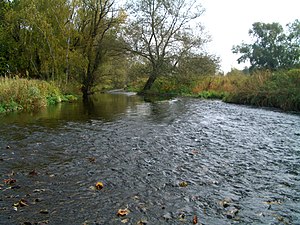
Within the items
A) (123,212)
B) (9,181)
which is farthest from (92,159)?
(123,212)

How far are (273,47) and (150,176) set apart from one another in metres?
44.2

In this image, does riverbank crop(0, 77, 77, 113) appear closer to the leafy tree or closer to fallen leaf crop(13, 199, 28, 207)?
fallen leaf crop(13, 199, 28, 207)

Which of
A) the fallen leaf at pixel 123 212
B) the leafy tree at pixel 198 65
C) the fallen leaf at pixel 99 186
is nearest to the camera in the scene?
the fallen leaf at pixel 123 212

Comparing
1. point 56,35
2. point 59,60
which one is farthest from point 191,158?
point 56,35

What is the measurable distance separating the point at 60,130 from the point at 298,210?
27.3 ft

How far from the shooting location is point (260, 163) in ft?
19.9

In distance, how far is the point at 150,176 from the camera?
5.30m

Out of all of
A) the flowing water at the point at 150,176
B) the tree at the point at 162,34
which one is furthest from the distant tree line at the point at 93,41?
the flowing water at the point at 150,176

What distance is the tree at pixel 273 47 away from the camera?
4128 cm

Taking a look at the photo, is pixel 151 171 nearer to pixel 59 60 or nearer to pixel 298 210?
pixel 298 210

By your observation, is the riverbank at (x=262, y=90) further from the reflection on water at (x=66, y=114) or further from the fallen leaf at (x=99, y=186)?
the fallen leaf at (x=99, y=186)

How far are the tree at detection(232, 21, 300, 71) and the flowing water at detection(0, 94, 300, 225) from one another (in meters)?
37.5

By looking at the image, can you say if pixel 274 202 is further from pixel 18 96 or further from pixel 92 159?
pixel 18 96

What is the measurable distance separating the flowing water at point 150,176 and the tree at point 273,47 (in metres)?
37.5
